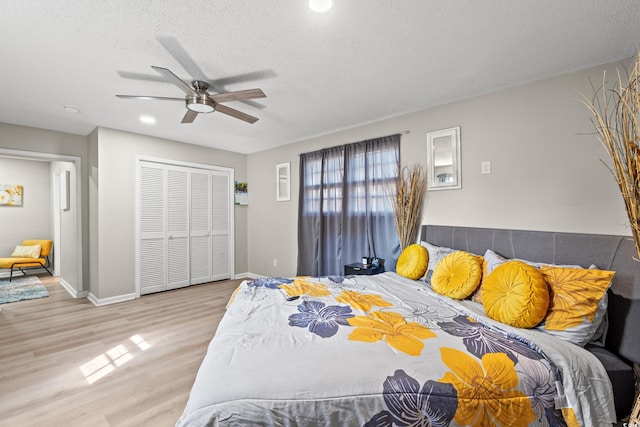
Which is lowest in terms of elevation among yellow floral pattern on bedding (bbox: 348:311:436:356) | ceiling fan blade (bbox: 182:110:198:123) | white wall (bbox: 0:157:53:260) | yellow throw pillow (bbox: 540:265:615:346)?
yellow floral pattern on bedding (bbox: 348:311:436:356)

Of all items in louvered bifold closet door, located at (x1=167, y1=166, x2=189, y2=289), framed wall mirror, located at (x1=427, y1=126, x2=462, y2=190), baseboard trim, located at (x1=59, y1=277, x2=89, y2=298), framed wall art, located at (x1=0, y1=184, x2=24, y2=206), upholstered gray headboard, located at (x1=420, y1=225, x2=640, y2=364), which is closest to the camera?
upholstered gray headboard, located at (x1=420, y1=225, x2=640, y2=364)

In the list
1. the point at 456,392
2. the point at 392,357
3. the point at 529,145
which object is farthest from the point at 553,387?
the point at 529,145

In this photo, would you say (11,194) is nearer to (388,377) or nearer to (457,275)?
(388,377)

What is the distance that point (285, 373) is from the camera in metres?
1.14

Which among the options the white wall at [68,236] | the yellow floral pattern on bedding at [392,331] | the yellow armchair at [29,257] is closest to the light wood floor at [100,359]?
the white wall at [68,236]

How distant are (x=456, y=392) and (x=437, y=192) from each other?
2.29 meters

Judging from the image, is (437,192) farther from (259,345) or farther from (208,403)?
(208,403)

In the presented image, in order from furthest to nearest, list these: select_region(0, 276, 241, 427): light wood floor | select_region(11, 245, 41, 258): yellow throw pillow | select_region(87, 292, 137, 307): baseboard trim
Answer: select_region(11, 245, 41, 258): yellow throw pillow
select_region(87, 292, 137, 307): baseboard trim
select_region(0, 276, 241, 427): light wood floor

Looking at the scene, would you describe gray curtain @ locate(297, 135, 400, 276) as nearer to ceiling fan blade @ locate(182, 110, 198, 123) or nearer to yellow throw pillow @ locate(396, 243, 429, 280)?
yellow throw pillow @ locate(396, 243, 429, 280)

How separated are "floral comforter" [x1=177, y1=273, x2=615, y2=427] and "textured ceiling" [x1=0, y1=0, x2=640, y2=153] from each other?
185 cm

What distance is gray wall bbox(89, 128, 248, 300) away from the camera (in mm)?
3863

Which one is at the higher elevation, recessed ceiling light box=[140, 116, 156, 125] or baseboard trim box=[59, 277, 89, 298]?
recessed ceiling light box=[140, 116, 156, 125]

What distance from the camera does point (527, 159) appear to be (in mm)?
2516

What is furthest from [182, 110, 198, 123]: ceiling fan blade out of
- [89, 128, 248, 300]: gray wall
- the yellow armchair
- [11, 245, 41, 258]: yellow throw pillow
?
[11, 245, 41, 258]: yellow throw pillow
